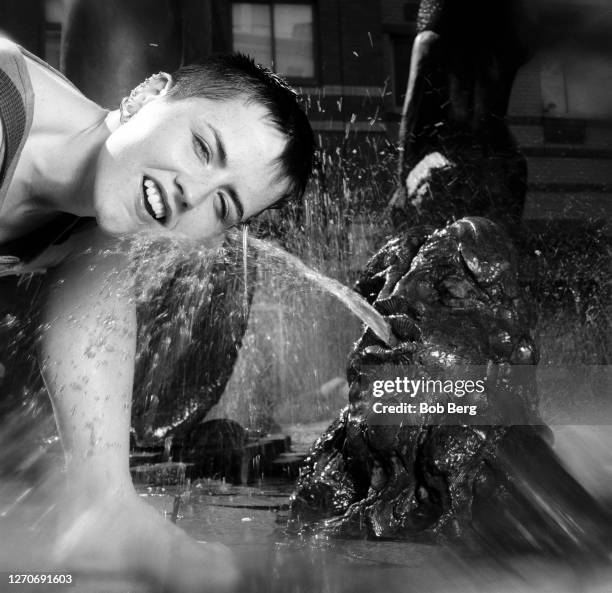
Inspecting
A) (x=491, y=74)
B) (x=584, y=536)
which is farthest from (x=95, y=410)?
(x=491, y=74)

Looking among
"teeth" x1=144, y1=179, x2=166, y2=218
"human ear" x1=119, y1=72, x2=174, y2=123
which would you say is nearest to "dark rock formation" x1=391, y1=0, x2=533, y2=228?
"human ear" x1=119, y1=72, x2=174, y2=123

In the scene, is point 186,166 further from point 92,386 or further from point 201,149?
point 92,386

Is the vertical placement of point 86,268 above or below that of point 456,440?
above

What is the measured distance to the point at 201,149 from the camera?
1.38 metres

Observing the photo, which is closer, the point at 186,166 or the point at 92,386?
the point at 186,166

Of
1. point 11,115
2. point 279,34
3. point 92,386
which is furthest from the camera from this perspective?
point 279,34

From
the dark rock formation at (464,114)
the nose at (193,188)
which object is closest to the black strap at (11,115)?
the nose at (193,188)

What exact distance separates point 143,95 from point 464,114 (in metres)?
2.31

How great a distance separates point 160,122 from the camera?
1396 millimetres

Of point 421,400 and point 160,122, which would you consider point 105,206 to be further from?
point 421,400

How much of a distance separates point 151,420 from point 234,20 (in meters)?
5.91

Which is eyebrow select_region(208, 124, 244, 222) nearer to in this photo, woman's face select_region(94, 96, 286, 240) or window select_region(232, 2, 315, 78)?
woman's face select_region(94, 96, 286, 240)

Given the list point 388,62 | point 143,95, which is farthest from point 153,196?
point 388,62

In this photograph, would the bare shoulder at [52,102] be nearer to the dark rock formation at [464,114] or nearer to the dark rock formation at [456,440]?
the dark rock formation at [456,440]
